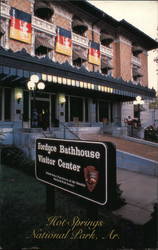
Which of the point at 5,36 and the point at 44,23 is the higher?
the point at 44,23

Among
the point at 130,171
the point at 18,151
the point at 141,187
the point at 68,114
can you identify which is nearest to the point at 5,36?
the point at 68,114

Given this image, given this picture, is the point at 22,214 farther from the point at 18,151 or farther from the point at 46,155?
the point at 18,151

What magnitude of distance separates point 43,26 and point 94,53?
6131 mm

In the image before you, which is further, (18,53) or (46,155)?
(18,53)

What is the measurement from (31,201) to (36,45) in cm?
1403

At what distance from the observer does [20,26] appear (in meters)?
14.8

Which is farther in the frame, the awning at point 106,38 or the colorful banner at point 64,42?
the awning at point 106,38

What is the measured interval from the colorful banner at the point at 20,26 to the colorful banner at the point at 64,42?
2.76 m

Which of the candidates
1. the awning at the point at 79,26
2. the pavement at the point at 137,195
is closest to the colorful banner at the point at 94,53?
the awning at the point at 79,26

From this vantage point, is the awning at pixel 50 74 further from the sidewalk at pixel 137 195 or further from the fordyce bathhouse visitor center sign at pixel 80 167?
the fordyce bathhouse visitor center sign at pixel 80 167

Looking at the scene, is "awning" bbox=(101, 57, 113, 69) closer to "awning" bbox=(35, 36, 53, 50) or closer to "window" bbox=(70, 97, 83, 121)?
"window" bbox=(70, 97, 83, 121)

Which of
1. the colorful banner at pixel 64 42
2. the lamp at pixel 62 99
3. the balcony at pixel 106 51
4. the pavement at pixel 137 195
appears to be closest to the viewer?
the pavement at pixel 137 195

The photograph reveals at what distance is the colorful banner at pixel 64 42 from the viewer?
17391 millimetres

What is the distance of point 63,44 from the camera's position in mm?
17781
